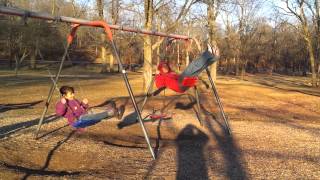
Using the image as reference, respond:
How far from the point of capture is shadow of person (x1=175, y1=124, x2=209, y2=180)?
22.2 feet

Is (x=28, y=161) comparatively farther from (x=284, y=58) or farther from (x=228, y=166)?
(x=284, y=58)

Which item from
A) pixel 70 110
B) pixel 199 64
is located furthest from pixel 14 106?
pixel 199 64

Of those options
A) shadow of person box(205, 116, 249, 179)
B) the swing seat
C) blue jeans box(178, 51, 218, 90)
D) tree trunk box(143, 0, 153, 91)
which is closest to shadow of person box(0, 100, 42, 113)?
tree trunk box(143, 0, 153, 91)

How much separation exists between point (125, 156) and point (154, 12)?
13.6 metres

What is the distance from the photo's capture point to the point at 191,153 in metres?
8.18

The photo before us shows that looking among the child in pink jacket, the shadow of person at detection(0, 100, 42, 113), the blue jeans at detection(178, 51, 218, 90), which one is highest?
the blue jeans at detection(178, 51, 218, 90)

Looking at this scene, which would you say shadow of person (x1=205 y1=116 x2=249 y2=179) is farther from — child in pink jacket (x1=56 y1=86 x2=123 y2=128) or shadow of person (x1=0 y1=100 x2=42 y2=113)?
shadow of person (x1=0 y1=100 x2=42 y2=113)

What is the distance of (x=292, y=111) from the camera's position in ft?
52.3

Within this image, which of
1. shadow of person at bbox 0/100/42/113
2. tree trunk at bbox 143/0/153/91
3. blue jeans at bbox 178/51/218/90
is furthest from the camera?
tree trunk at bbox 143/0/153/91

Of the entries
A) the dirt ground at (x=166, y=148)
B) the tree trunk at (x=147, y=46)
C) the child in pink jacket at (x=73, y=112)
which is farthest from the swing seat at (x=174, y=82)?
the tree trunk at (x=147, y=46)

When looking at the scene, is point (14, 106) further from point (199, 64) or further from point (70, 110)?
point (199, 64)

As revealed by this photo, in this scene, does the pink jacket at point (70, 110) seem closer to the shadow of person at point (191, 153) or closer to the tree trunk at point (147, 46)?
the shadow of person at point (191, 153)

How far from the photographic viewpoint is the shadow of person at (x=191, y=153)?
6.76 metres

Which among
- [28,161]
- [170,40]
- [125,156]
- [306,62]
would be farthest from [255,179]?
[306,62]
